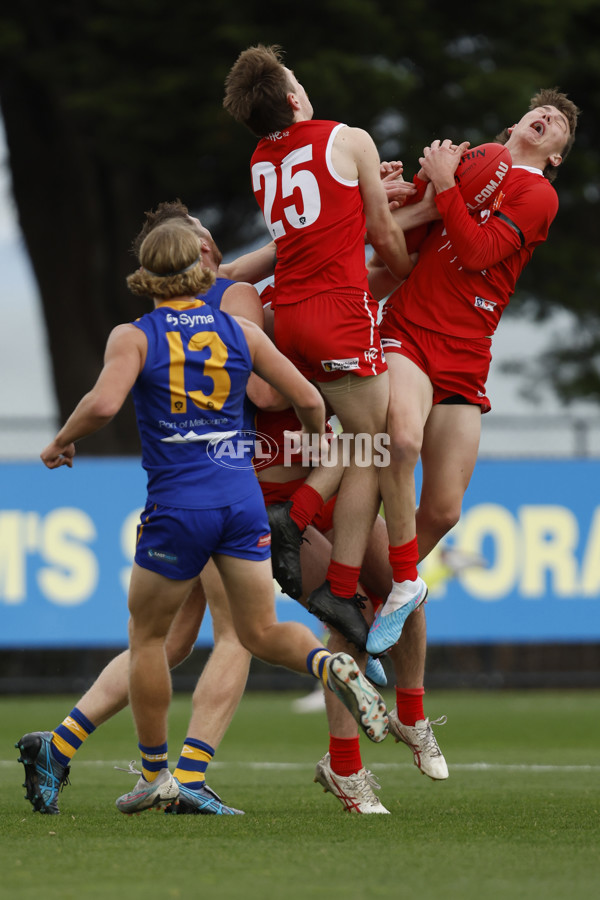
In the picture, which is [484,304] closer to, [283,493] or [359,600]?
[283,493]

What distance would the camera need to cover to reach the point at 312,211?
5.94m

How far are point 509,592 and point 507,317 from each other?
19.4 feet

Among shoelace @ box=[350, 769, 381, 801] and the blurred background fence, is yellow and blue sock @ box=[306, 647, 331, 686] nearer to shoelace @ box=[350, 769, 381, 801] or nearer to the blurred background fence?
shoelace @ box=[350, 769, 381, 801]

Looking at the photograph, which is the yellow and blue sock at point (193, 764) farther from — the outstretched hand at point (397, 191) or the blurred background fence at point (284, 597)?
the blurred background fence at point (284, 597)

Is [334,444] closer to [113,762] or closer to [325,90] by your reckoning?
[113,762]

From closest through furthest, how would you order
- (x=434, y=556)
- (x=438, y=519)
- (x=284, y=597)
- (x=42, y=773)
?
(x=42, y=773)
(x=438, y=519)
(x=284, y=597)
(x=434, y=556)

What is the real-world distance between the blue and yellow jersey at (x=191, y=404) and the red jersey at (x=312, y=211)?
604 mm

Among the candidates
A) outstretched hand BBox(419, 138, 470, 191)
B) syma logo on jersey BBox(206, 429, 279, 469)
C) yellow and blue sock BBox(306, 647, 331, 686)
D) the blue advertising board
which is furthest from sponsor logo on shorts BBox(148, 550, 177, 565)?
the blue advertising board

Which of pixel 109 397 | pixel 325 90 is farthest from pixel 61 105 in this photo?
pixel 109 397

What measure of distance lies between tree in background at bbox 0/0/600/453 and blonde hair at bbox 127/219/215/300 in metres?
9.48

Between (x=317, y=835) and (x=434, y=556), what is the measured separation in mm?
8452

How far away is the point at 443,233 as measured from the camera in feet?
→ 21.3

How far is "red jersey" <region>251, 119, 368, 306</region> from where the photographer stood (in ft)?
19.5

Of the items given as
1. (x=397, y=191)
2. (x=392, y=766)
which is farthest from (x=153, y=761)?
(x=392, y=766)
